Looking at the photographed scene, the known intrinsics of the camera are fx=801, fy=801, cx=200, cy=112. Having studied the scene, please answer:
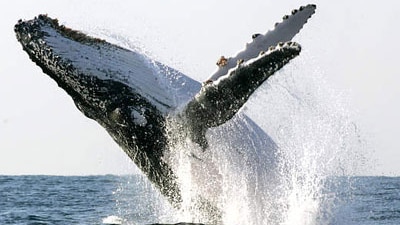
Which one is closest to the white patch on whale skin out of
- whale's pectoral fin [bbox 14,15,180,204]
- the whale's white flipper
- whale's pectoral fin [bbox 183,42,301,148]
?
whale's pectoral fin [bbox 14,15,180,204]

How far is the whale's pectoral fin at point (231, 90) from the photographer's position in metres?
7.00

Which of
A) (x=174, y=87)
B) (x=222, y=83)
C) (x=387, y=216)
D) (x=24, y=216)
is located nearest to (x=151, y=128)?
(x=174, y=87)

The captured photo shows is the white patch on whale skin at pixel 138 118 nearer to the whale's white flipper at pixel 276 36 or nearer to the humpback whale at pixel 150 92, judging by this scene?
the humpback whale at pixel 150 92

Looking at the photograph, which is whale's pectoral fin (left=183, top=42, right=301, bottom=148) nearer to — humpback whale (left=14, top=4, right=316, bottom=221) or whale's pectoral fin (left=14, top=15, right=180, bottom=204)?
humpback whale (left=14, top=4, right=316, bottom=221)

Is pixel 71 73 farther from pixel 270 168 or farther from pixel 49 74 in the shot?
pixel 270 168

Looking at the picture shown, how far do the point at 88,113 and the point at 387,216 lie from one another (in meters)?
7.55

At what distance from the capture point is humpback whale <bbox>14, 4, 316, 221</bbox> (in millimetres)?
7781

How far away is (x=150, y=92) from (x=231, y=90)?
1155 millimetres

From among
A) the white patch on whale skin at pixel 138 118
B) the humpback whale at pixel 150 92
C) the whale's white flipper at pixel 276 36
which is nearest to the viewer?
the humpback whale at pixel 150 92

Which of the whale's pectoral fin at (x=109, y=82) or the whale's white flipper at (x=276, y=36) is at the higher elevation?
the whale's white flipper at (x=276, y=36)

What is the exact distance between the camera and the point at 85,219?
15.4 meters

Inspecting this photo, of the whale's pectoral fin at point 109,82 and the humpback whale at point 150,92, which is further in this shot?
the whale's pectoral fin at point 109,82

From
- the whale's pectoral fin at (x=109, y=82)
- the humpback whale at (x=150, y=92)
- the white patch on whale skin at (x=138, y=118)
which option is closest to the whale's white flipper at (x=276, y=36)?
the humpback whale at (x=150, y=92)

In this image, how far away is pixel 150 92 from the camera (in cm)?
825
